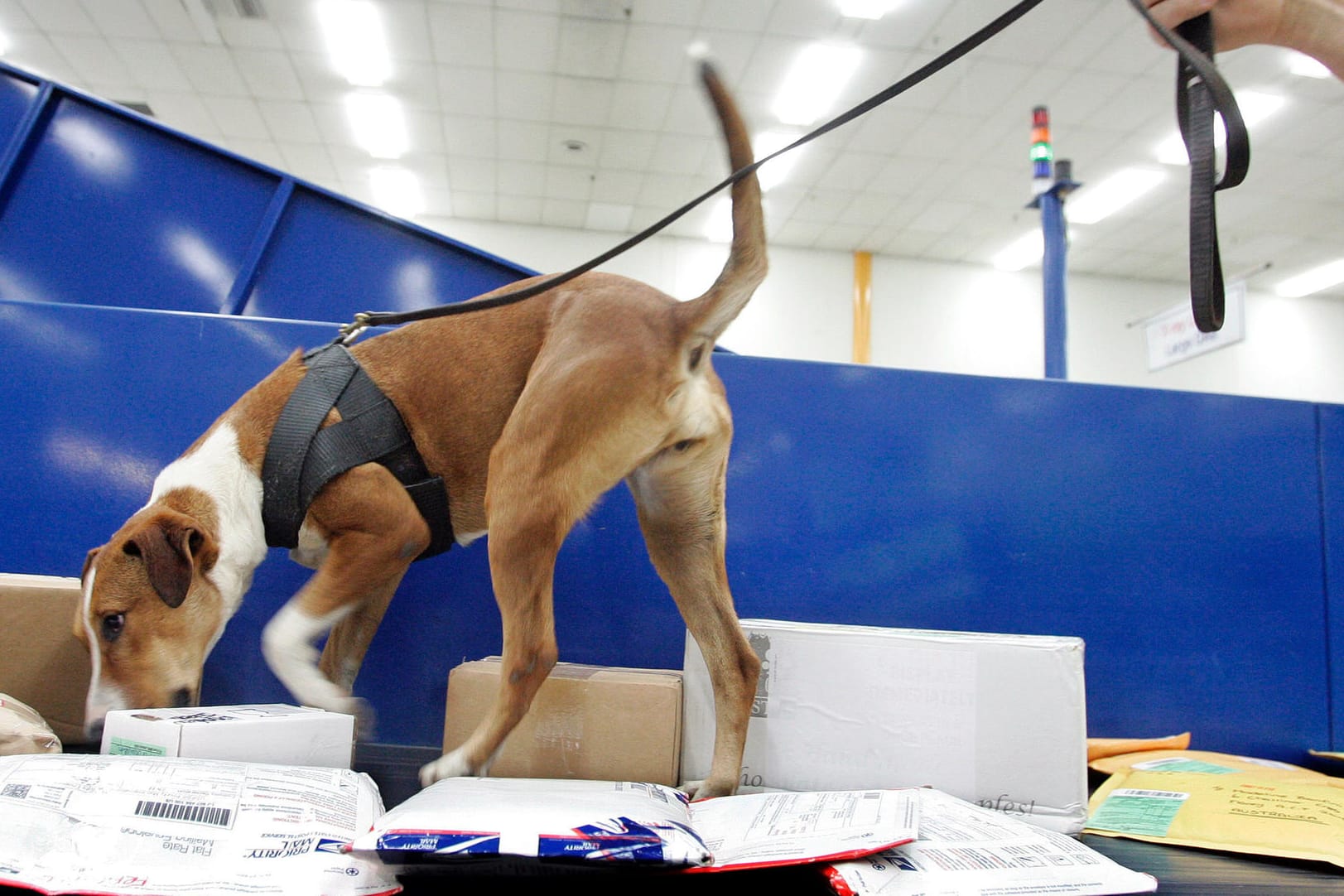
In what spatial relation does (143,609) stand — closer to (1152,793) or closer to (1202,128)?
(1202,128)

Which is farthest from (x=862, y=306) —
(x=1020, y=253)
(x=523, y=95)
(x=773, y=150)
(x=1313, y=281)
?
(x=1313, y=281)

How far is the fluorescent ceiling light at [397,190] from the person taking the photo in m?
9.83

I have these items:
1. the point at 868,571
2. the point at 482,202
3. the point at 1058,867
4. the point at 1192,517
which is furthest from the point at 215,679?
the point at 482,202

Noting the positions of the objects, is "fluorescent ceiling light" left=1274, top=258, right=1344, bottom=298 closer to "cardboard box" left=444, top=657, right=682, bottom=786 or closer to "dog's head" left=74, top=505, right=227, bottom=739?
"cardboard box" left=444, top=657, right=682, bottom=786

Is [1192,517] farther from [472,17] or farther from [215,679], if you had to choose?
[472,17]

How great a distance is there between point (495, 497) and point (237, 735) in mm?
629

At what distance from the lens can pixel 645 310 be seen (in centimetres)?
174

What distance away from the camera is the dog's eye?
1703mm

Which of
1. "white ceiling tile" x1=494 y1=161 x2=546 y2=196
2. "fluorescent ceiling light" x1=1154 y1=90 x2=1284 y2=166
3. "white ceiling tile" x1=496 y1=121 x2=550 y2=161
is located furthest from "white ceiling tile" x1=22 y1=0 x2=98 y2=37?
"fluorescent ceiling light" x1=1154 y1=90 x2=1284 y2=166

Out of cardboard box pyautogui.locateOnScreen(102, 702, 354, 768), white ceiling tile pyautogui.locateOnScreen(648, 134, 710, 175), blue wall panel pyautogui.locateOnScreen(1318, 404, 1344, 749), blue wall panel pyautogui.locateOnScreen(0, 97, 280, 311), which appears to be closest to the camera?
cardboard box pyautogui.locateOnScreen(102, 702, 354, 768)

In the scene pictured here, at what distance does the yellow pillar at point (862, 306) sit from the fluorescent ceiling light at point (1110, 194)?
2.67m

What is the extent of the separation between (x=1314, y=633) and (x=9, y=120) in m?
4.61

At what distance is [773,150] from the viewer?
28.1ft

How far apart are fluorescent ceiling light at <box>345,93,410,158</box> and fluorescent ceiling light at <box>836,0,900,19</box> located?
4.48 meters
